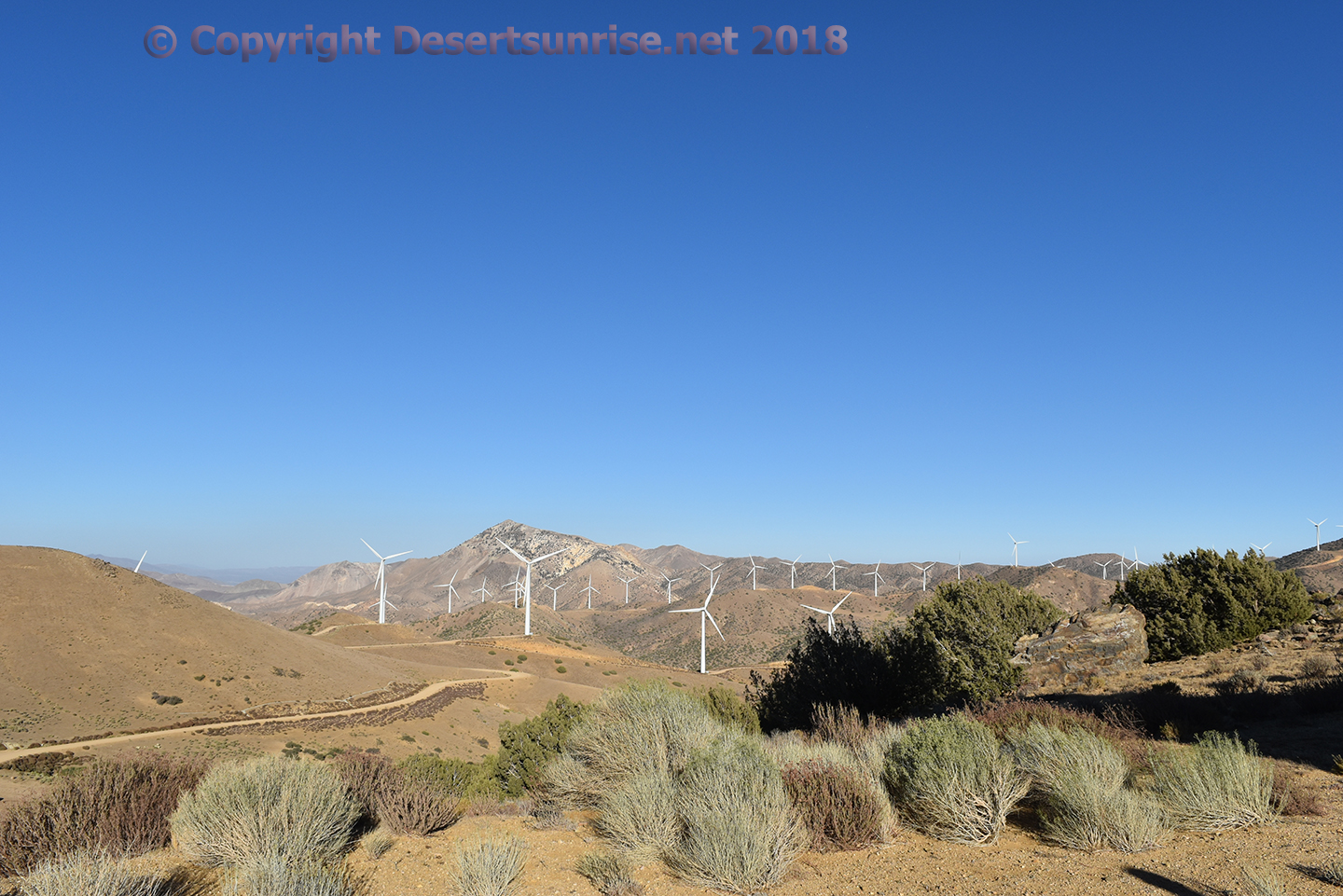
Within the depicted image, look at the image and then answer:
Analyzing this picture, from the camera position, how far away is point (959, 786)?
387 inches

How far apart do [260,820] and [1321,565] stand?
447 ft


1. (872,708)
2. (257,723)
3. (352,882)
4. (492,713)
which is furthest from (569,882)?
(492,713)

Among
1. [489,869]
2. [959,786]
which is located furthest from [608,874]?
[959,786]

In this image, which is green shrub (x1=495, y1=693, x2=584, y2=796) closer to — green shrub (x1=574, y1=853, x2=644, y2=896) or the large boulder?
green shrub (x1=574, y1=853, x2=644, y2=896)

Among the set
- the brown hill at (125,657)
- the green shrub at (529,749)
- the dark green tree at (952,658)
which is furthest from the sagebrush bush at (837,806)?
the brown hill at (125,657)

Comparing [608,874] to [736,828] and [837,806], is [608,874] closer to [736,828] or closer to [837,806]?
[736,828]

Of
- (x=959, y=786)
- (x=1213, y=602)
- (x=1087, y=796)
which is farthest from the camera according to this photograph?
(x=1213, y=602)

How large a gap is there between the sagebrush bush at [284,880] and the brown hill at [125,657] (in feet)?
112

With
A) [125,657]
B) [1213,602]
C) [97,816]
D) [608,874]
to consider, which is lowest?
[125,657]

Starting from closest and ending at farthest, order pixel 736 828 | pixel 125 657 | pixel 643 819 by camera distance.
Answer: pixel 736 828
pixel 643 819
pixel 125 657

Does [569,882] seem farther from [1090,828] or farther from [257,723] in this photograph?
[257,723]

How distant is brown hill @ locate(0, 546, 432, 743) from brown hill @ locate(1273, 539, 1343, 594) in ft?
341

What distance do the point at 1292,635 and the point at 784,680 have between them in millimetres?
19106

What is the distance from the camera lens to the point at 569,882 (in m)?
8.97
